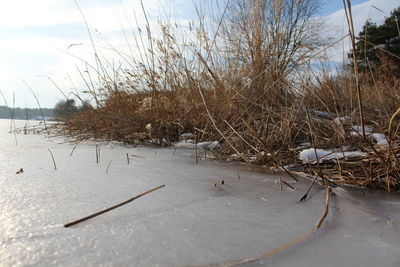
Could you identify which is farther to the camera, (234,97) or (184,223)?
(234,97)

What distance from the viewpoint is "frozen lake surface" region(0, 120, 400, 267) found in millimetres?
356

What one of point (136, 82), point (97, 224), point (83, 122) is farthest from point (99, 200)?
point (83, 122)

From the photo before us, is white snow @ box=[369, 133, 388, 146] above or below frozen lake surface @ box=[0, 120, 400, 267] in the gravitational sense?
above

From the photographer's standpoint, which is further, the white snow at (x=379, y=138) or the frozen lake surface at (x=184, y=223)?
the white snow at (x=379, y=138)

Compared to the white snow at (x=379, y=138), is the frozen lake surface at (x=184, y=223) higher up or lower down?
lower down

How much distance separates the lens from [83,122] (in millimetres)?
2367

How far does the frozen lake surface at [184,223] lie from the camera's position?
0.36 metres

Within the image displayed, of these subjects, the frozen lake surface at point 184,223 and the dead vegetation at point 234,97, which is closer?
the frozen lake surface at point 184,223

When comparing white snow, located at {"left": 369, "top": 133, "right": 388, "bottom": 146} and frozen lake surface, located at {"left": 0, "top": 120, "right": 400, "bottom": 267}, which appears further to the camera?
white snow, located at {"left": 369, "top": 133, "right": 388, "bottom": 146}

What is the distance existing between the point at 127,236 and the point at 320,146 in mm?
960

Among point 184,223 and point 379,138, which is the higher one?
point 379,138

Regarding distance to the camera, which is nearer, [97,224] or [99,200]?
[97,224]

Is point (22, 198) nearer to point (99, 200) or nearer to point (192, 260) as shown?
point (99, 200)

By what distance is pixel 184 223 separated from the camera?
1.52 feet
